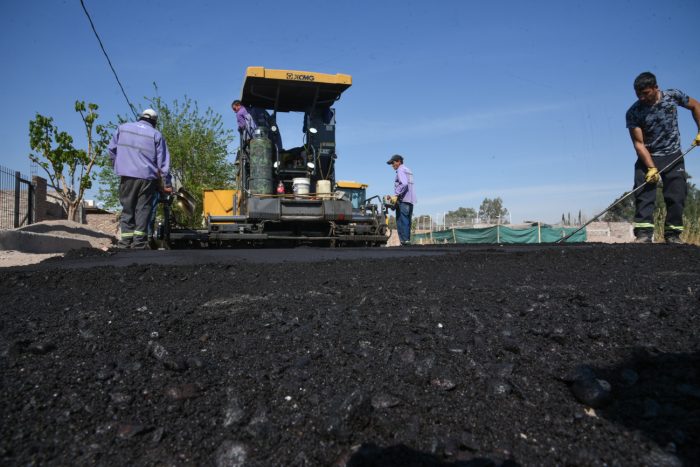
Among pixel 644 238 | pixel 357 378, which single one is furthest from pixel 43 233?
pixel 644 238

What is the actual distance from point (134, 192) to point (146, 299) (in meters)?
4.35

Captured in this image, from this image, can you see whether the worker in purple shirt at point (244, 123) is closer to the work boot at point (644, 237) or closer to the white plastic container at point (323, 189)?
the white plastic container at point (323, 189)

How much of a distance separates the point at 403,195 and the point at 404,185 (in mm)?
237

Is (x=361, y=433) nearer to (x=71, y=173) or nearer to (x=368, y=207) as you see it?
(x=368, y=207)

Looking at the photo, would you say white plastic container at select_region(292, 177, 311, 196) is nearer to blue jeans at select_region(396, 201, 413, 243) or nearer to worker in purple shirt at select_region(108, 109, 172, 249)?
blue jeans at select_region(396, 201, 413, 243)

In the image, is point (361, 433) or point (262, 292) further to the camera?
point (262, 292)

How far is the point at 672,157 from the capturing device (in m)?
5.39

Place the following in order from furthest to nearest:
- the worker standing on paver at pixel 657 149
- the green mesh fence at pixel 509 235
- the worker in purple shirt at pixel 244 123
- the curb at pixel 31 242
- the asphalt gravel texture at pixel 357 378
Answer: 1. the green mesh fence at pixel 509 235
2. the worker in purple shirt at pixel 244 123
3. the curb at pixel 31 242
4. the worker standing on paver at pixel 657 149
5. the asphalt gravel texture at pixel 357 378

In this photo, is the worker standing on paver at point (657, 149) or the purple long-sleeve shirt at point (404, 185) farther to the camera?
the purple long-sleeve shirt at point (404, 185)

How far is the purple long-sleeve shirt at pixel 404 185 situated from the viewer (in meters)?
9.75

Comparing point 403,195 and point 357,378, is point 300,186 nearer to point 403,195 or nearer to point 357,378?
point 403,195

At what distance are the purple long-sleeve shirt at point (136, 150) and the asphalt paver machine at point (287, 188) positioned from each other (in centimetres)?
116

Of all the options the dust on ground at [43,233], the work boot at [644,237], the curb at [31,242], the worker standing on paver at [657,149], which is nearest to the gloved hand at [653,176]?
the worker standing on paver at [657,149]

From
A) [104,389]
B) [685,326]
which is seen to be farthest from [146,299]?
[685,326]
